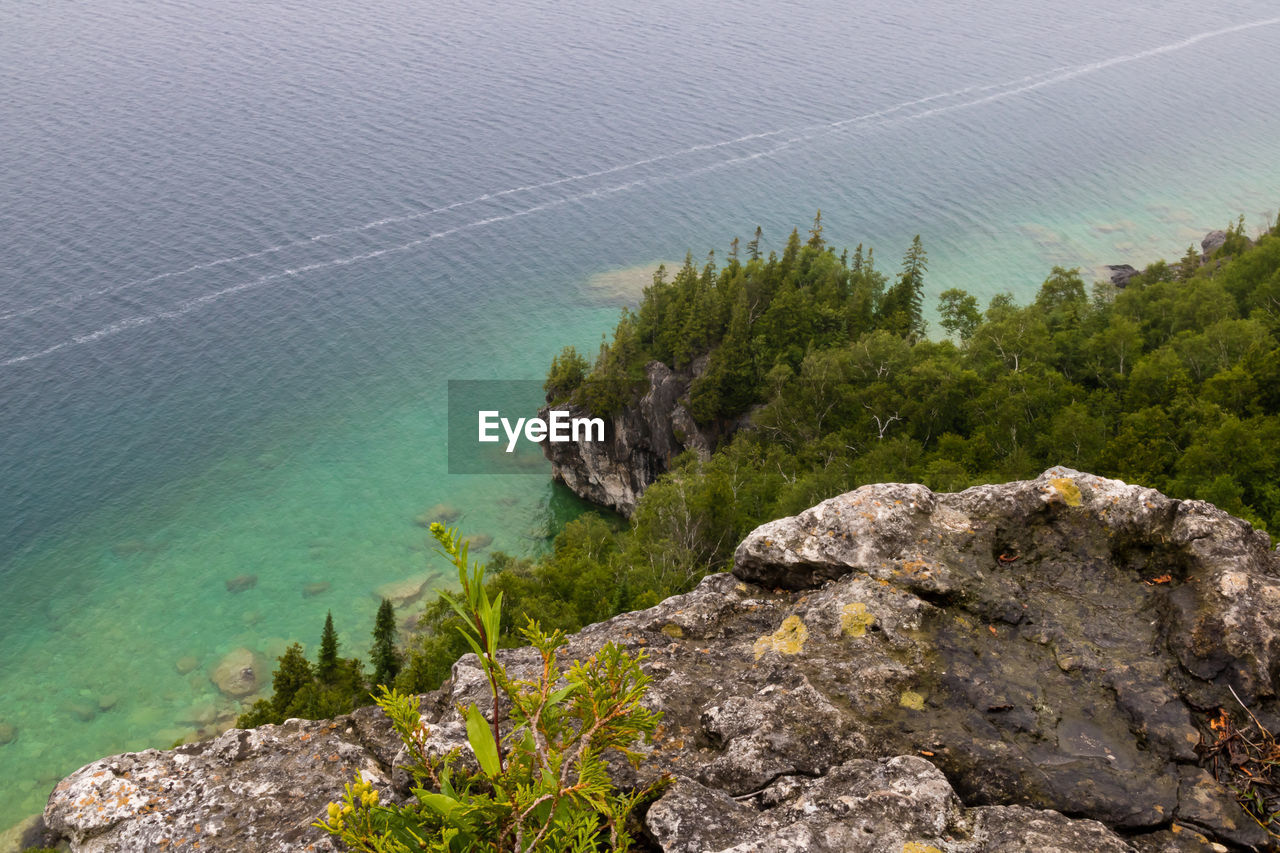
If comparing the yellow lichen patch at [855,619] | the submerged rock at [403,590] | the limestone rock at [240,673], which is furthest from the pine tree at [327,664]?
the yellow lichen patch at [855,619]

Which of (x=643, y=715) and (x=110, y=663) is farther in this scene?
(x=110, y=663)

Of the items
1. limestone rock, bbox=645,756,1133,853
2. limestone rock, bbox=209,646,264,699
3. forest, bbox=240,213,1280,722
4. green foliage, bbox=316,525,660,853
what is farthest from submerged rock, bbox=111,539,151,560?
limestone rock, bbox=645,756,1133,853

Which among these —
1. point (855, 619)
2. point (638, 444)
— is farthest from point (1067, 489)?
point (638, 444)

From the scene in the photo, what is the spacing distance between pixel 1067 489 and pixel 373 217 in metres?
109

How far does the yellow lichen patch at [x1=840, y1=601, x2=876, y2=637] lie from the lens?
14.5 metres

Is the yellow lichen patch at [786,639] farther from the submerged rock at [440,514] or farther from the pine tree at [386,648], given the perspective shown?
the submerged rock at [440,514]

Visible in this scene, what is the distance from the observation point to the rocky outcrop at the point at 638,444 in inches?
3019

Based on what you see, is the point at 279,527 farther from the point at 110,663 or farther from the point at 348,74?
the point at 348,74

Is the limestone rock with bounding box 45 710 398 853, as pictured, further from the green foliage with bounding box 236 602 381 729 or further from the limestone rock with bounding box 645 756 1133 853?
the green foliage with bounding box 236 602 381 729

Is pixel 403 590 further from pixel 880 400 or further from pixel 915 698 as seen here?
pixel 915 698

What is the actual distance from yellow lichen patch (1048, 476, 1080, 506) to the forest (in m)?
21.1

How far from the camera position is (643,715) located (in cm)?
949

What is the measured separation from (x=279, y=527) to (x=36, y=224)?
59.4 metres

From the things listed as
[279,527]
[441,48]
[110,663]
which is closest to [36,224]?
[279,527]
